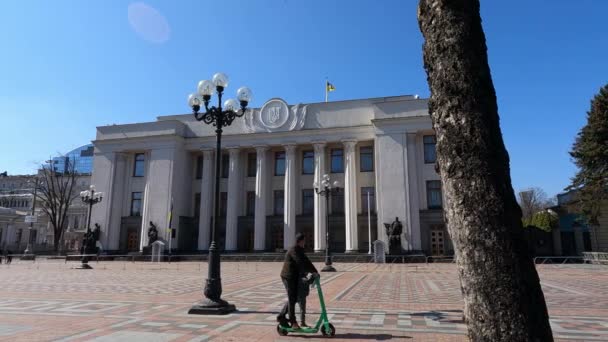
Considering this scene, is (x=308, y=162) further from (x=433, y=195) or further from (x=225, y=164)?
(x=433, y=195)

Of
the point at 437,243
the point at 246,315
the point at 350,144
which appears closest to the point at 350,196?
the point at 350,144

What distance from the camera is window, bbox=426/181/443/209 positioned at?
3391cm

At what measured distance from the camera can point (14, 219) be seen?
58156 millimetres

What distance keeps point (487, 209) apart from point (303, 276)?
4.20 m

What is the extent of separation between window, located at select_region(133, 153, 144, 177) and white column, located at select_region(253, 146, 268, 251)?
44.0ft

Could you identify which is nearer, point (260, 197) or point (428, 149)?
point (428, 149)

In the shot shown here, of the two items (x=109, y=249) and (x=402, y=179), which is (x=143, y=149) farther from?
(x=402, y=179)

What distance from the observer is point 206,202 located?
127 feet

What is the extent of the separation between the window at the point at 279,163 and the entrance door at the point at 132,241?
54.0 feet

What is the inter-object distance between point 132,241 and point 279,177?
17.3m

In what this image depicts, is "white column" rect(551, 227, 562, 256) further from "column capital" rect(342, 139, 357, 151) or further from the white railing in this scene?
"column capital" rect(342, 139, 357, 151)

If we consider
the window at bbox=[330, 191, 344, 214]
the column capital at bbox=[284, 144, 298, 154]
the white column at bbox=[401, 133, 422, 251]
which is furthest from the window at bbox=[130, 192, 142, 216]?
the white column at bbox=[401, 133, 422, 251]

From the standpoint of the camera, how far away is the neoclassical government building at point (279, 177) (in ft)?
112

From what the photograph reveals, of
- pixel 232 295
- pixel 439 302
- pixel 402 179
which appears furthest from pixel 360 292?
pixel 402 179
